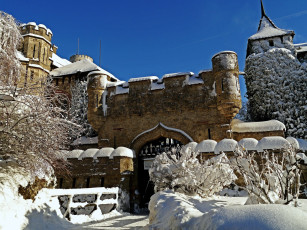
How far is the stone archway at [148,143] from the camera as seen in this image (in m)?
12.5

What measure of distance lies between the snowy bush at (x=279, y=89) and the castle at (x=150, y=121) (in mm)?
3844

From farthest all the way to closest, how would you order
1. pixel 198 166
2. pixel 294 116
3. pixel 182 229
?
pixel 294 116 < pixel 198 166 < pixel 182 229

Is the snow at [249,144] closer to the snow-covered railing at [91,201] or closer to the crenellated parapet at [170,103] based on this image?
the crenellated parapet at [170,103]

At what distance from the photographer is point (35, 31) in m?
24.0

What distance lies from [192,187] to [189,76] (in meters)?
7.87

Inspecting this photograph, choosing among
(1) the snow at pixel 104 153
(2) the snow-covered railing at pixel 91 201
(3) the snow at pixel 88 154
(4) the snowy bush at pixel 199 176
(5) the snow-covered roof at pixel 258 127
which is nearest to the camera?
(4) the snowy bush at pixel 199 176

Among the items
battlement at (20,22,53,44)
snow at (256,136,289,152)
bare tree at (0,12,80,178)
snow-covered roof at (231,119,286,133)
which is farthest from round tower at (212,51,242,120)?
battlement at (20,22,53,44)

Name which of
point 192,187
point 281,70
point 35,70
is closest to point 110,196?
point 192,187

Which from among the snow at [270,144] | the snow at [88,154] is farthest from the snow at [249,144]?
the snow at [88,154]

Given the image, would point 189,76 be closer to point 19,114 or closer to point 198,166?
point 198,166

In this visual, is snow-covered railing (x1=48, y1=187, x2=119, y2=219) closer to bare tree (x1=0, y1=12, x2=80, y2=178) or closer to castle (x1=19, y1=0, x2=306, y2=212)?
castle (x1=19, y1=0, x2=306, y2=212)

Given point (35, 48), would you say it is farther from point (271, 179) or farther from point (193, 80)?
point (271, 179)

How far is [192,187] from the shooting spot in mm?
6633

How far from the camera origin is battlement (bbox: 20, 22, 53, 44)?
2375 cm
